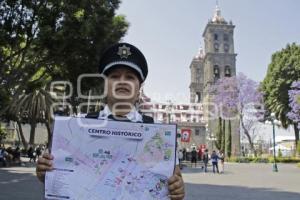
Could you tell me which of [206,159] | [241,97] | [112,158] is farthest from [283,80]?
[112,158]

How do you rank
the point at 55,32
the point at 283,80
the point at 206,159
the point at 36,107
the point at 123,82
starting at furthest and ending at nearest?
the point at 283,80
the point at 36,107
the point at 206,159
the point at 55,32
the point at 123,82

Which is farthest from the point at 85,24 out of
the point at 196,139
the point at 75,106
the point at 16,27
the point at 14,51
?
the point at 196,139

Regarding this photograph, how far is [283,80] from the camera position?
164 ft

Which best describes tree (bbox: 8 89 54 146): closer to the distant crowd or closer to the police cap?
the distant crowd

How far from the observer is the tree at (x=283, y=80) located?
1951 inches

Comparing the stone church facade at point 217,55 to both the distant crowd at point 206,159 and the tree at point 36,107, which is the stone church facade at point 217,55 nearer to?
the distant crowd at point 206,159

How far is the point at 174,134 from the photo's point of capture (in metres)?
2.00

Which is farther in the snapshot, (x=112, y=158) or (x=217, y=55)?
(x=217, y=55)

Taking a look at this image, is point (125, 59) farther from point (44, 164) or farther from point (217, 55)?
point (217, 55)

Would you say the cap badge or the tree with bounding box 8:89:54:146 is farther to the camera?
the tree with bounding box 8:89:54:146

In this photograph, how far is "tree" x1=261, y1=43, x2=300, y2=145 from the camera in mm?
49562

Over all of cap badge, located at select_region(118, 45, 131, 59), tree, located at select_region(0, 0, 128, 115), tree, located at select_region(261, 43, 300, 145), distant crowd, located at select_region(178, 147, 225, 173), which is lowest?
distant crowd, located at select_region(178, 147, 225, 173)

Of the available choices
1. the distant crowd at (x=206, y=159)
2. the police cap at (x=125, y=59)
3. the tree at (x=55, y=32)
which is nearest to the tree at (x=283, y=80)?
the distant crowd at (x=206, y=159)

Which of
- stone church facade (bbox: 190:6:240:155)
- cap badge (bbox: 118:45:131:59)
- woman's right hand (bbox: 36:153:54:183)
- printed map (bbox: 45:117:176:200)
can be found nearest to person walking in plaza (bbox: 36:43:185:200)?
cap badge (bbox: 118:45:131:59)
